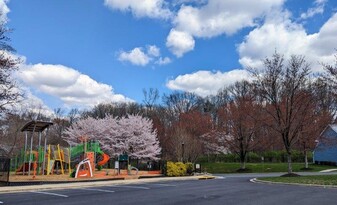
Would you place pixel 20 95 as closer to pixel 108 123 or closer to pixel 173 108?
pixel 108 123

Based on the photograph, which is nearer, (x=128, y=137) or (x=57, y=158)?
(x=57, y=158)

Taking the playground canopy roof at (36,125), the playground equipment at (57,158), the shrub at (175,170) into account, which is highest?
the playground canopy roof at (36,125)

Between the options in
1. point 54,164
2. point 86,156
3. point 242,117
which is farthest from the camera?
point 242,117

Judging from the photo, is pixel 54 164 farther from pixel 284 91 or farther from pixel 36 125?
pixel 284 91

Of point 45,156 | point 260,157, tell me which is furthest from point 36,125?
point 260,157

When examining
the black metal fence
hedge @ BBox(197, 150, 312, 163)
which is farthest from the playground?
hedge @ BBox(197, 150, 312, 163)

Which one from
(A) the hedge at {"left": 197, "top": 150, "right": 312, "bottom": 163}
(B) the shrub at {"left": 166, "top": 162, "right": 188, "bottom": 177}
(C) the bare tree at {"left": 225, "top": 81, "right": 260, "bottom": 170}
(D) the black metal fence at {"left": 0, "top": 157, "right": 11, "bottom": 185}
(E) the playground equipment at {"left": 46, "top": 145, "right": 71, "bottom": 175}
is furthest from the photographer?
(A) the hedge at {"left": 197, "top": 150, "right": 312, "bottom": 163}

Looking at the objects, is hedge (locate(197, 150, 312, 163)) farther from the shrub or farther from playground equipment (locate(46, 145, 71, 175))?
playground equipment (locate(46, 145, 71, 175))

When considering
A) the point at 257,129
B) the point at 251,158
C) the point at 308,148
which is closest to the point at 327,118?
the point at 308,148

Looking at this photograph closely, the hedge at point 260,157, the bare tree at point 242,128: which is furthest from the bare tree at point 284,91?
the hedge at point 260,157

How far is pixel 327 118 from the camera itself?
51.5 meters

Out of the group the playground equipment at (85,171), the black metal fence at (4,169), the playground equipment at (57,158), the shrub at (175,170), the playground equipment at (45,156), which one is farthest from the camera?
the shrub at (175,170)

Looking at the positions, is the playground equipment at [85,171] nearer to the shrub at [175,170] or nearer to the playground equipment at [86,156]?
the playground equipment at [86,156]

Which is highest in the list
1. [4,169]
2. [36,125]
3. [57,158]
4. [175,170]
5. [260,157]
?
[36,125]
